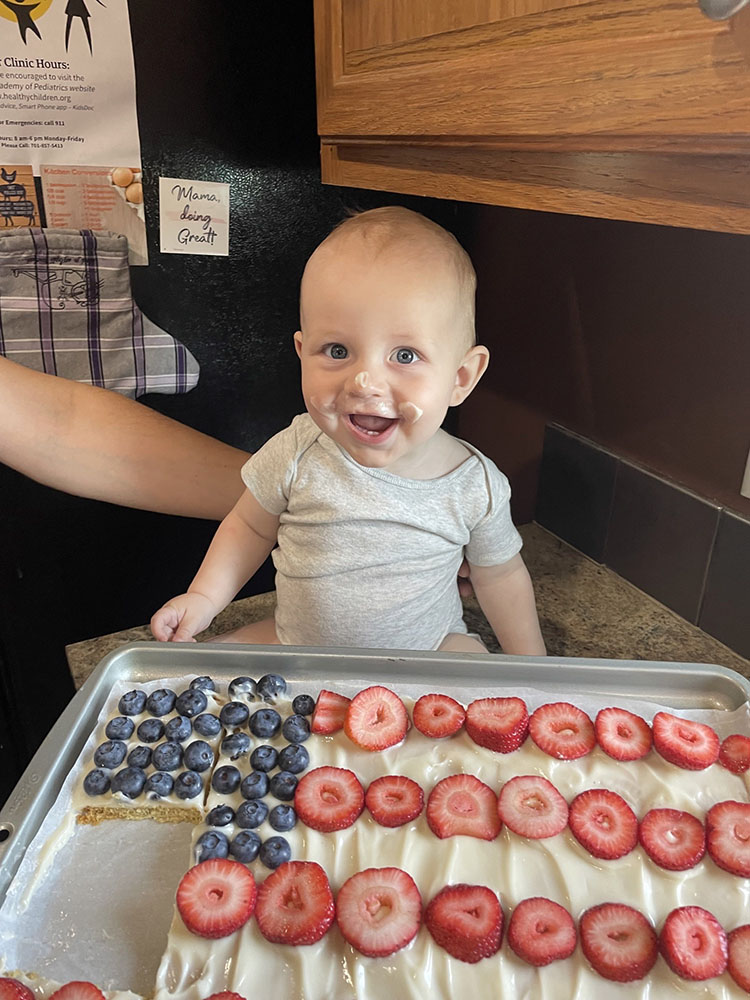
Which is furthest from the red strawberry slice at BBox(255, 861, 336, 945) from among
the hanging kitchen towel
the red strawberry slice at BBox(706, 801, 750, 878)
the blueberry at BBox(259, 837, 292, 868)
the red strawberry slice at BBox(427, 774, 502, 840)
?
the hanging kitchen towel

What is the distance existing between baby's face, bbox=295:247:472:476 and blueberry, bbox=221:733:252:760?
1.10 feet

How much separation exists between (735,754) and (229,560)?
0.67 m

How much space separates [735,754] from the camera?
2.30ft

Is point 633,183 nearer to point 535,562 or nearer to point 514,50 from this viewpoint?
point 514,50

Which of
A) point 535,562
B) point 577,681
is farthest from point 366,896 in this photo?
point 535,562

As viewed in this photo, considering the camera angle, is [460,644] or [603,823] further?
[460,644]

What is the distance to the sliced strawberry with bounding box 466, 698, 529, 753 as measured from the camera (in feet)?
2.36

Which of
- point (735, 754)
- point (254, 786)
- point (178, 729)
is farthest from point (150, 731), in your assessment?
point (735, 754)

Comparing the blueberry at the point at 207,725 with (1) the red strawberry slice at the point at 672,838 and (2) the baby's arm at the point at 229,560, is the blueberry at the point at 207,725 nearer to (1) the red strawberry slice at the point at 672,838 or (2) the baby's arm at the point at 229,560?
(2) the baby's arm at the point at 229,560

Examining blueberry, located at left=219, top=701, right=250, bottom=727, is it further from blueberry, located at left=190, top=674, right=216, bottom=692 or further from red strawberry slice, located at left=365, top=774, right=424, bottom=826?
red strawberry slice, located at left=365, top=774, right=424, bottom=826

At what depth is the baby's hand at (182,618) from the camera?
3.20 ft

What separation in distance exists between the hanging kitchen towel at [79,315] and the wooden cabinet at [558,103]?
52cm

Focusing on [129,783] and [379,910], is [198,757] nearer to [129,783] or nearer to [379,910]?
[129,783]

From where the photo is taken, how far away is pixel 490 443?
1.58 meters
